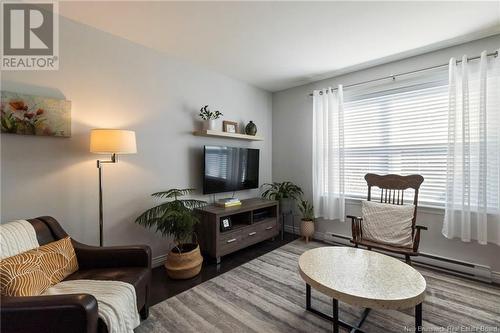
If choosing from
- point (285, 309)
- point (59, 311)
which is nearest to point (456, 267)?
point (285, 309)

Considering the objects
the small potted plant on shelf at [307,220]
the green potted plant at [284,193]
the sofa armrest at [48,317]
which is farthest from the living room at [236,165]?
the green potted plant at [284,193]

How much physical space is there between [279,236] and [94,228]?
2.54 metres

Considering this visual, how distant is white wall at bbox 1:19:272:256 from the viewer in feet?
6.03

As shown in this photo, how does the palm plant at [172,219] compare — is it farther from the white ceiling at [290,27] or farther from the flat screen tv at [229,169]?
the white ceiling at [290,27]

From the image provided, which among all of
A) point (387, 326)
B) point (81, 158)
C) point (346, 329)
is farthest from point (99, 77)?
point (387, 326)

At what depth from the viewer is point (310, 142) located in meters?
3.61

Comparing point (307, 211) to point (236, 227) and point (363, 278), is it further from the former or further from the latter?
point (363, 278)

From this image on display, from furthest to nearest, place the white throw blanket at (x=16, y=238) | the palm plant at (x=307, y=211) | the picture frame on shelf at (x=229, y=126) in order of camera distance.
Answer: the palm plant at (x=307, y=211) → the picture frame on shelf at (x=229, y=126) → the white throw blanket at (x=16, y=238)

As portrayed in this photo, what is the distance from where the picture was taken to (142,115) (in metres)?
2.50

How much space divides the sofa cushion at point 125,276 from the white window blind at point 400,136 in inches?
108

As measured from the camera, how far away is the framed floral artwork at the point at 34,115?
1.73 m

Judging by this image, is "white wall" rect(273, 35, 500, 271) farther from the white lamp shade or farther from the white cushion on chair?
the white lamp shade

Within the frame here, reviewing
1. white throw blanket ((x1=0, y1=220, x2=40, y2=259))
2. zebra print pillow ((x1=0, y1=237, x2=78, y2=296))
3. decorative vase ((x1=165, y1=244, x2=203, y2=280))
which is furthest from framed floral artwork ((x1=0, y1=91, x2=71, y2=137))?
decorative vase ((x1=165, y1=244, x2=203, y2=280))

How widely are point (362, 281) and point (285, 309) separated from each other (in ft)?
2.33
